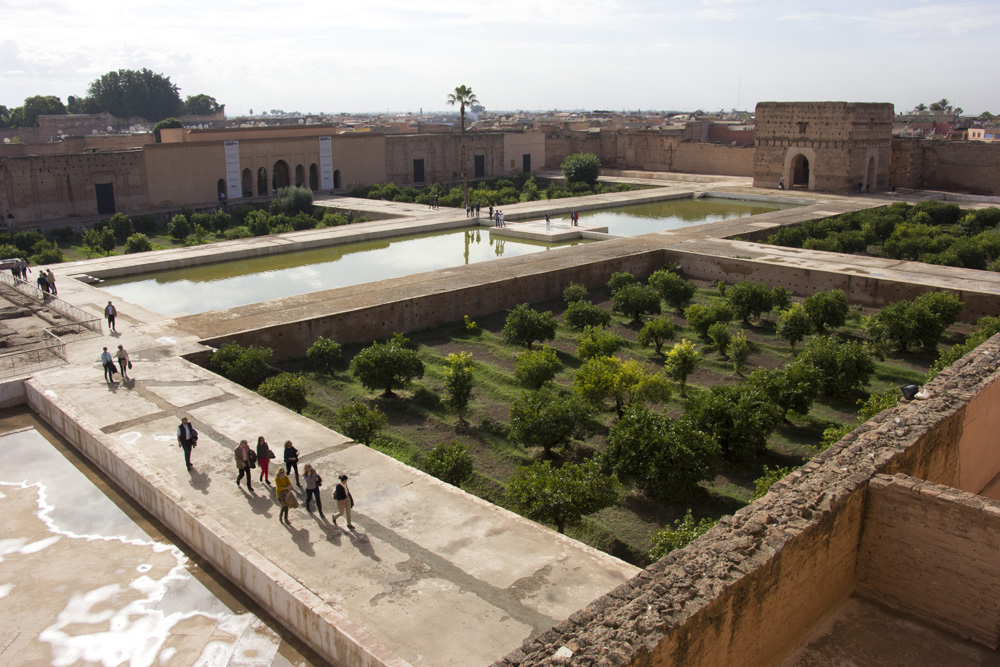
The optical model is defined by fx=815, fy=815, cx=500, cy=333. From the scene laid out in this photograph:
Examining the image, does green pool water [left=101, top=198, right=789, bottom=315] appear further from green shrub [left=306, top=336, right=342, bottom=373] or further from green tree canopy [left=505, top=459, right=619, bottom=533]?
green tree canopy [left=505, top=459, right=619, bottom=533]

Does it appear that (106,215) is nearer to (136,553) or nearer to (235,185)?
(235,185)

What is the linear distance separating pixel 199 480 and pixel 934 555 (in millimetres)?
7409

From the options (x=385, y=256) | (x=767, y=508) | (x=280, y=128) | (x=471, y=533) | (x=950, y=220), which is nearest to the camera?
(x=767, y=508)

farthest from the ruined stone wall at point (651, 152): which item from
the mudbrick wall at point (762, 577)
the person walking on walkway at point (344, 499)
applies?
the person walking on walkway at point (344, 499)

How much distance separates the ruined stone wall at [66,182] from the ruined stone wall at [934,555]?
2790 centimetres

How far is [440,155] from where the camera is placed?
131 feet

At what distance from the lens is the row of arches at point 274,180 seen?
32.8 m

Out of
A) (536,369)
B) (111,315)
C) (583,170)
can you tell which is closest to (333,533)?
(536,369)

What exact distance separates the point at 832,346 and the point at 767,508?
22.8ft

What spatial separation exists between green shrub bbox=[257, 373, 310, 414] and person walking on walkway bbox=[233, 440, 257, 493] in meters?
2.96

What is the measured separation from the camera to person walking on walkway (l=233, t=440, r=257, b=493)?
8859mm

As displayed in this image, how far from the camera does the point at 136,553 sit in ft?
27.9

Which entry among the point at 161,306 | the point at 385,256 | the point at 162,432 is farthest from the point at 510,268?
the point at 162,432

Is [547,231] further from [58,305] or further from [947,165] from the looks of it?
[947,165]
